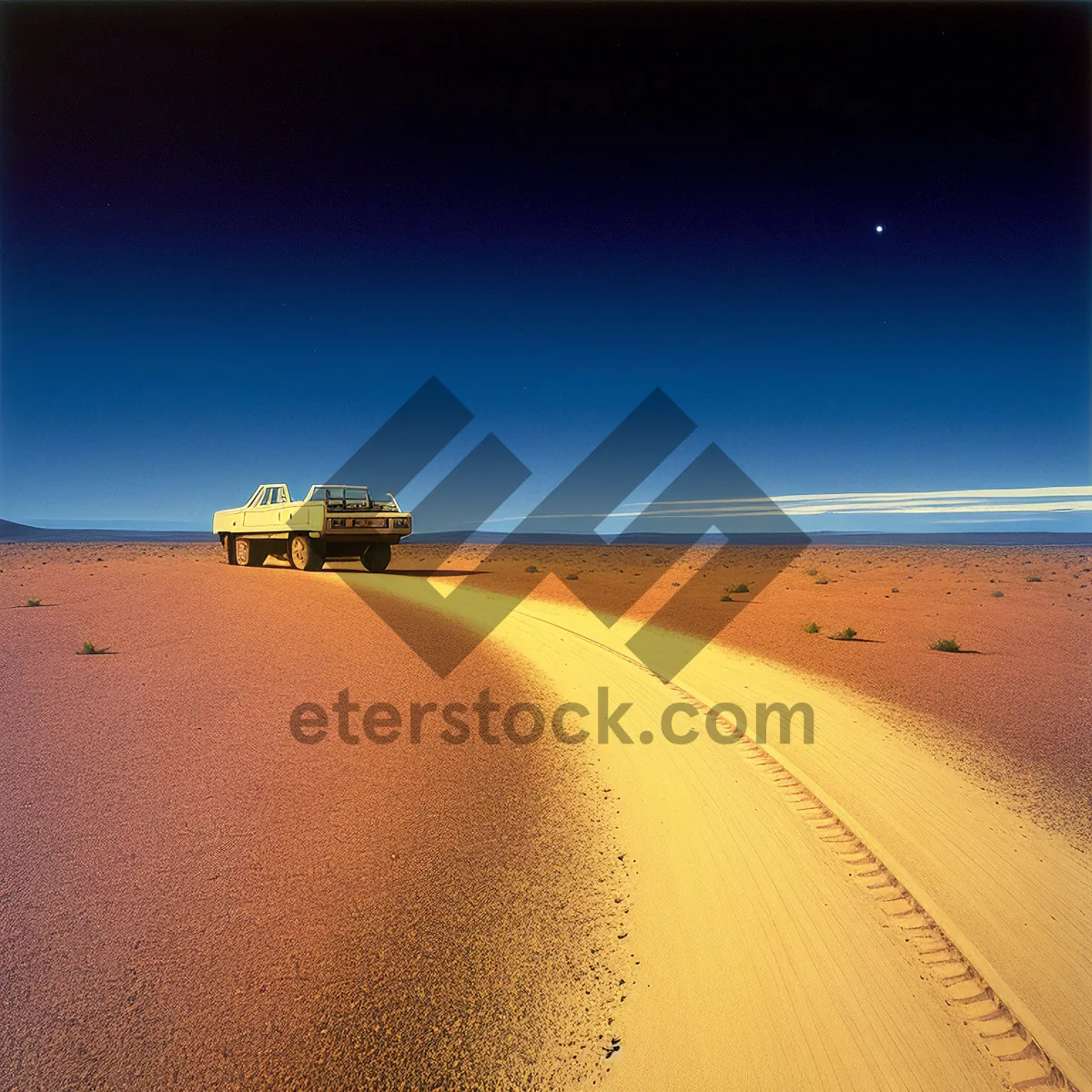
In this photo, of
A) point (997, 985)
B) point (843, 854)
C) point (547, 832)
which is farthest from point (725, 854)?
point (997, 985)

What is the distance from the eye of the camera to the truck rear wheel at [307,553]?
26.2 meters

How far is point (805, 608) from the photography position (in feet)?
73.8

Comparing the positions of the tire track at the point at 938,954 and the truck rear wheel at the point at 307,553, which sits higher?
the truck rear wheel at the point at 307,553

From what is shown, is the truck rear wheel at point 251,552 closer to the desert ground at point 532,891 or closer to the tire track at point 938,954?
the desert ground at point 532,891

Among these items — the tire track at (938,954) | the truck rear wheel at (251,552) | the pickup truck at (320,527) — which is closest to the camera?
the tire track at (938,954)

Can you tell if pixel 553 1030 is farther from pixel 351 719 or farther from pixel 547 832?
pixel 351 719

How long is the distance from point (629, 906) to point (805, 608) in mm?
19264

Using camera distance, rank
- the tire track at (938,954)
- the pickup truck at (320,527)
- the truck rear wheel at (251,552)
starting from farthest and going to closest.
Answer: the truck rear wheel at (251,552) → the pickup truck at (320,527) → the tire track at (938,954)

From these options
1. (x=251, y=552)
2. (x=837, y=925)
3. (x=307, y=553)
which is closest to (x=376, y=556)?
(x=307, y=553)

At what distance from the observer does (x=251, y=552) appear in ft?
99.7

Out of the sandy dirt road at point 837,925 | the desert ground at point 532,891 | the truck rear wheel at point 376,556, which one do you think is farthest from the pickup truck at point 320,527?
the sandy dirt road at point 837,925

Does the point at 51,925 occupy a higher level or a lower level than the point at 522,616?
lower

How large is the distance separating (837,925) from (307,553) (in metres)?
24.4

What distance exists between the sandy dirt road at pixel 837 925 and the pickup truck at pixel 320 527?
19591 mm
